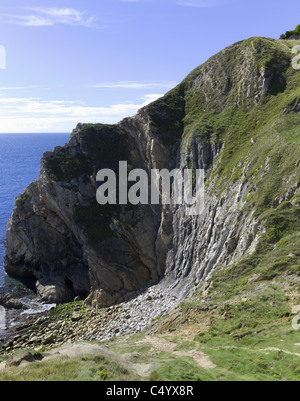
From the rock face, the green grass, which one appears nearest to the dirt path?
the green grass

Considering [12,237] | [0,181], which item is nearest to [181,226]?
[12,237]

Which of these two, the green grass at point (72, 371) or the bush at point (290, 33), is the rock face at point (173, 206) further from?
the green grass at point (72, 371)

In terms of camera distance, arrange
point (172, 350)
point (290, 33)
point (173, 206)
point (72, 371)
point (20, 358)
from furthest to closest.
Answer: point (290, 33)
point (173, 206)
point (172, 350)
point (20, 358)
point (72, 371)

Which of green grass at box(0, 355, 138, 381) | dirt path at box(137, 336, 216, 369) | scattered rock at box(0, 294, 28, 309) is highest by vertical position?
green grass at box(0, 355, 138, 381)

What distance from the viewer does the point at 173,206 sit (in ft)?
174

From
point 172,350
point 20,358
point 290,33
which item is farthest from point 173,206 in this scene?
point 290,33

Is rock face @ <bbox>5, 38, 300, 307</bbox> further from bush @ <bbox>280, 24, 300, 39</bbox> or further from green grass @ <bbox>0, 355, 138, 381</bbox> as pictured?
green grass @ <bbox>0, 355, 138, 381</bbox>

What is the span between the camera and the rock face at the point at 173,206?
3894 cm

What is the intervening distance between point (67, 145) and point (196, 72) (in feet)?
115

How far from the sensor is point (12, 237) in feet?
221

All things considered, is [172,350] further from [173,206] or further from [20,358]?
[173,206]

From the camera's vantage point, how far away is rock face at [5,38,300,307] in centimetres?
3894

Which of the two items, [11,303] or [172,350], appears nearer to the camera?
[172,350]
